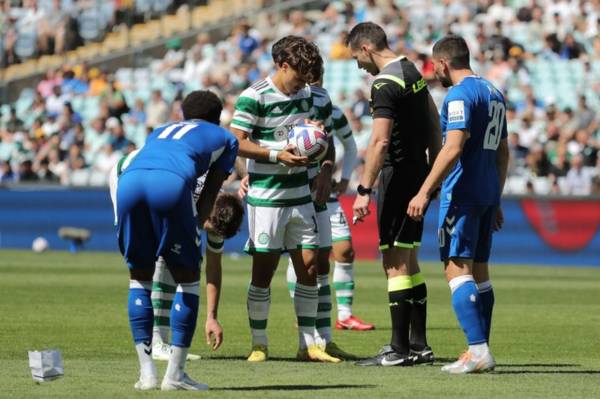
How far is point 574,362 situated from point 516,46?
21.5 m

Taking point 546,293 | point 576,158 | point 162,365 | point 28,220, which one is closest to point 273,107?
point 162,365

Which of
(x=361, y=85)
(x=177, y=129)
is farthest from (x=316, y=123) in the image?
(x=361, y=85)

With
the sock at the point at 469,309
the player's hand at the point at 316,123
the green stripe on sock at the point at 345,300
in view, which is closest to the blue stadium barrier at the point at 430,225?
the green stripe on sock at the point at 345,300

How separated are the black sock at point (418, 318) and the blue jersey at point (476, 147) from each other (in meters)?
1.10

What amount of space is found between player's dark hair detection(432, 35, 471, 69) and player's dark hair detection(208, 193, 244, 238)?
78.7 inches

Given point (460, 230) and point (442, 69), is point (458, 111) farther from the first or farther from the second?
point (460, 230)

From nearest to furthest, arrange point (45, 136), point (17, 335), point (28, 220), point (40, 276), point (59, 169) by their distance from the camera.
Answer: point (17, 335), point (40, 276), point (28, 220), point (59, 169), point (45, 136)

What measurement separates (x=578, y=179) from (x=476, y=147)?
56.7 ft

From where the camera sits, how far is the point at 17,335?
13359mm

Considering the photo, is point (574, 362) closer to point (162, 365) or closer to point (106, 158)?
point (162, 365)

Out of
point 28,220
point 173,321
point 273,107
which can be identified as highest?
point 273,107

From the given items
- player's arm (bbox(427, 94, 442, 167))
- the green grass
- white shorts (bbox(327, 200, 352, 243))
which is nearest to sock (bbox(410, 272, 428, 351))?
the green grass

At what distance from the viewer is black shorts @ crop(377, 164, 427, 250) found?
451 inches

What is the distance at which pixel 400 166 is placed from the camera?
11.5 metres
